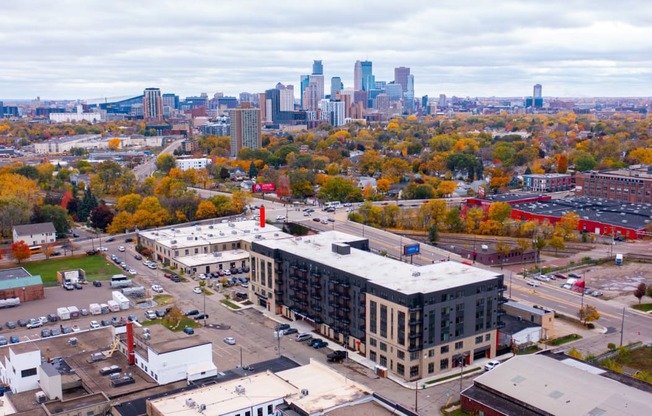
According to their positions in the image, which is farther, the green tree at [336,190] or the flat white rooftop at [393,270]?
the green tree at [336,190]

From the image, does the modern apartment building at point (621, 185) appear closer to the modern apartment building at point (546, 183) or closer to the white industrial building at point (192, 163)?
the modern apartment building at point (546, 183)

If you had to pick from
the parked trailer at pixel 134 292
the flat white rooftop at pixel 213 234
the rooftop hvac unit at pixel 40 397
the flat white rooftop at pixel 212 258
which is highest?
the flat white rooftop at pixel 213 234

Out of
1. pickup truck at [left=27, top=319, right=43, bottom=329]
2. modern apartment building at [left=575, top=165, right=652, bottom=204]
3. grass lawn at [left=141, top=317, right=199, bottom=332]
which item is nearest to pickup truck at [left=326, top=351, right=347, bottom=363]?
grass lawn at [left=141, top=317, right=199, bottom=332]

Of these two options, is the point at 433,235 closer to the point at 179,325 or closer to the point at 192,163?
the point at 179,325

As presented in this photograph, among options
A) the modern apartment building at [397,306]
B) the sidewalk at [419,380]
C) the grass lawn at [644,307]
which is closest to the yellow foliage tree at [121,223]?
the modern apartment building at [397,306]

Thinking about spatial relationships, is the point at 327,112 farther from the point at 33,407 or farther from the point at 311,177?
the point at 33,407

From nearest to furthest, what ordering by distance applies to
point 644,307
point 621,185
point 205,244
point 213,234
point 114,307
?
1. point 644,307
2. point 114,307
3. point 205,244
4. point 213,234
5. point 621,185

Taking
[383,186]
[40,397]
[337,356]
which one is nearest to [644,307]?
[337,356]
